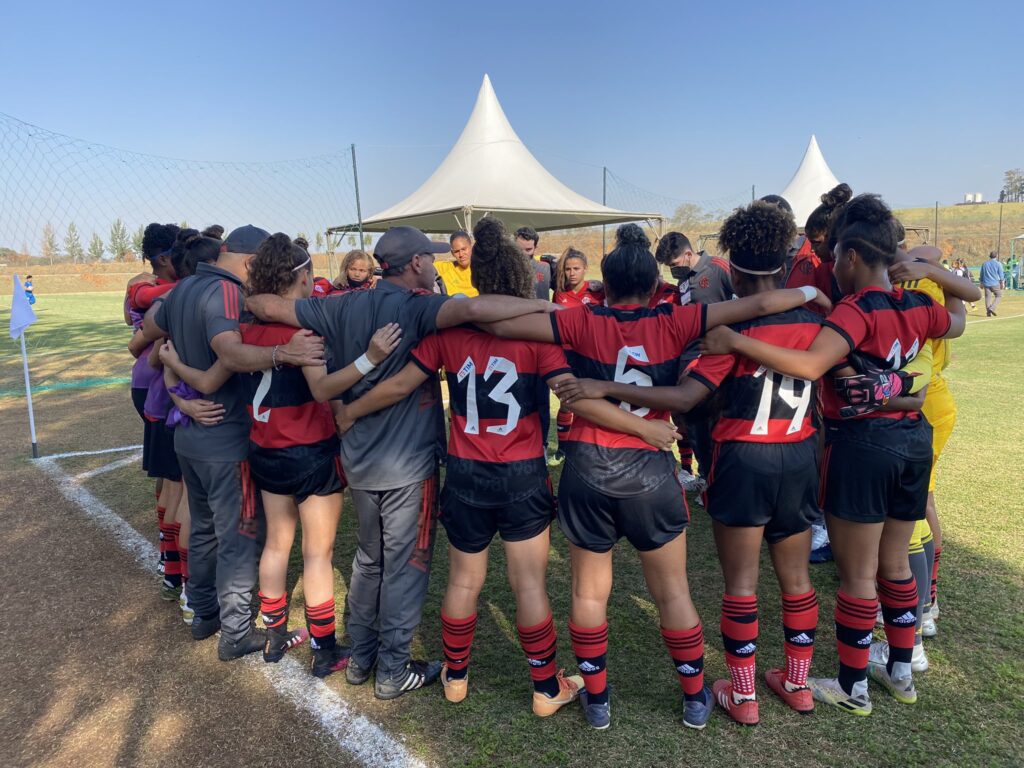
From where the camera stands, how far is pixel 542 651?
2.78 meters

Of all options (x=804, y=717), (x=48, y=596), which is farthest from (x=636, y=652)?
(x=48, y=596)

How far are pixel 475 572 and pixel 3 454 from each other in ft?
23.2

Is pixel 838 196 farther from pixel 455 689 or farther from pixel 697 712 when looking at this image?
pixel 455 689

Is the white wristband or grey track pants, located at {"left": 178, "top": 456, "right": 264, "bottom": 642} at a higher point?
the white wristband

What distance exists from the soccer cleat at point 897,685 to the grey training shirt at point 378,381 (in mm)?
2282

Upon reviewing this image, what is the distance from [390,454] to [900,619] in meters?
2.39

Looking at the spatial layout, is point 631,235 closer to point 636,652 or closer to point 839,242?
point 839,242

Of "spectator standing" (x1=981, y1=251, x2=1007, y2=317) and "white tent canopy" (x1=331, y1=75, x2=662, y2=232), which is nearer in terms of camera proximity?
"white tent canopy" (x1=331, y1=75, x2=662, y2=232)

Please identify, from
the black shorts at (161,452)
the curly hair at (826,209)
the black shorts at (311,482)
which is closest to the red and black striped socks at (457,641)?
the black shorts at (311,482)

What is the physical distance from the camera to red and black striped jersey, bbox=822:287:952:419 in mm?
2527

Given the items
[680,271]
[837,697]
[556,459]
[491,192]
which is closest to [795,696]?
[837,697]

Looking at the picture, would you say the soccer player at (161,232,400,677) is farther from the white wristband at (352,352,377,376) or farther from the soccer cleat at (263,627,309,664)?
the white wristband at (352,352,377,376)

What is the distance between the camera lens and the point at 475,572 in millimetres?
2850

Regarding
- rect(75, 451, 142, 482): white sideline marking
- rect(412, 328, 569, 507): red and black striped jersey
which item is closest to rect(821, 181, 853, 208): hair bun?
rect(412, 328, 569, 507): red and black striped jersey
